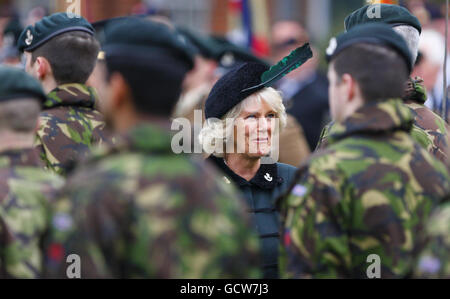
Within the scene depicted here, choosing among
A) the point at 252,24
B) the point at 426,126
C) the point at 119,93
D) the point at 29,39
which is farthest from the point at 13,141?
the point at 252,24

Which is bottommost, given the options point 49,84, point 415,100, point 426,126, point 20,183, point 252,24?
point 20,183

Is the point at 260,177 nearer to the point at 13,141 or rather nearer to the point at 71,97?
the point at 71,97

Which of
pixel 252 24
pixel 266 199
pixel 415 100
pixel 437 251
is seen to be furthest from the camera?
pixel 252 24

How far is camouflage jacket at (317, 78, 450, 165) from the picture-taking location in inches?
177

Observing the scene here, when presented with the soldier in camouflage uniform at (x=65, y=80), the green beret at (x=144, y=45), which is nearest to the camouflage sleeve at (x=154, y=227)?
the green beret at (x=144, y=45)

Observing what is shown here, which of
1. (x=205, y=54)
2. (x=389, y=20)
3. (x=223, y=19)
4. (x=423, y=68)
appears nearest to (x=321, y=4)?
(x=223, y=19)

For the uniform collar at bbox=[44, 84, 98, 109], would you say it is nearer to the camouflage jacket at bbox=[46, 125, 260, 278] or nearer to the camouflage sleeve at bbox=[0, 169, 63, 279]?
the camouflage sleeve at bbox=[0, 169, 63, 279]

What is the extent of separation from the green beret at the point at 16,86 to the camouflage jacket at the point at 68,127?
0.96 metres

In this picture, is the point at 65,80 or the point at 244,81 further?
the point at 65,80

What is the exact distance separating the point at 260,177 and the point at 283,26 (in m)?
6.10

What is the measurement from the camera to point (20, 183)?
10.2 feet

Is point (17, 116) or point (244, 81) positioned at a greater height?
point (244, 81)

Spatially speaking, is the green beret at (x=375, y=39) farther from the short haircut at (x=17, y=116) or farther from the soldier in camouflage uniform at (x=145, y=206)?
the short haircut at (x=17, y=116)
